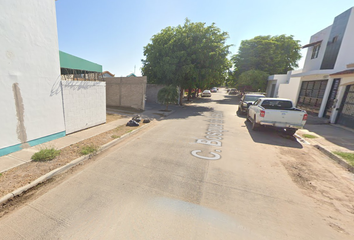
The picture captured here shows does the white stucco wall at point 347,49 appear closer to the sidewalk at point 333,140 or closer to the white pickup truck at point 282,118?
the sidewalk at point 333,140

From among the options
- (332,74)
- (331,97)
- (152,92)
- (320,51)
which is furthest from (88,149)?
(320,51)

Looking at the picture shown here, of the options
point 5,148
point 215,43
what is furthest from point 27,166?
point 215,43

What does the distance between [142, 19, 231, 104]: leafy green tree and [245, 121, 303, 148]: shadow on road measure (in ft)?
29.2

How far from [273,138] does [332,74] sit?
8.49 metres

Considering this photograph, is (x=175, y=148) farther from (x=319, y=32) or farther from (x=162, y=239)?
(x=319, y=32)

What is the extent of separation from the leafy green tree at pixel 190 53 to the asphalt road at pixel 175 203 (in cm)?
1177

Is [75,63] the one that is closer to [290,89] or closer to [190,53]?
[190,53]

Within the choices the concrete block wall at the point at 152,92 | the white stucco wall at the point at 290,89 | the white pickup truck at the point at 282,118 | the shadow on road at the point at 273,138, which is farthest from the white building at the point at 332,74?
the concrete block wall at the point at 152,92

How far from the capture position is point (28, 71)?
4852 millimetres

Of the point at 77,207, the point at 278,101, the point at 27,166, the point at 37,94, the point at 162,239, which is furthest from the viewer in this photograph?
the point at 278,101

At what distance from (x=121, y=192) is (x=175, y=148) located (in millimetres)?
2759

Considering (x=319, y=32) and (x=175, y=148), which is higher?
(x=319, y=32)

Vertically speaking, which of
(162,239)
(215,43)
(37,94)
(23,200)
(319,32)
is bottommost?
(23,200)

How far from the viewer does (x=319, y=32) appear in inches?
587
